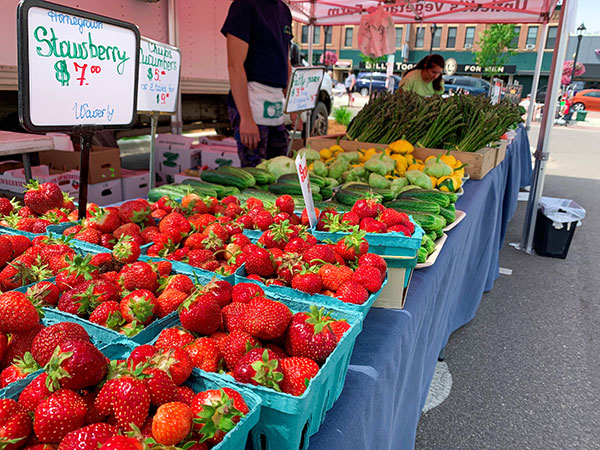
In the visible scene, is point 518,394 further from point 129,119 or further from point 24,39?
point 24,39

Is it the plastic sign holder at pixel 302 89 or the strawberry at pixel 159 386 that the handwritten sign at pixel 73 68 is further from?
the plastic sign holder at pixel 302 89

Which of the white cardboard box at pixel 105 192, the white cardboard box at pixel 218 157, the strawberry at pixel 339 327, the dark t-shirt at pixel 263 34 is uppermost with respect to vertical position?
the dark t-shirt at pixel 263 34

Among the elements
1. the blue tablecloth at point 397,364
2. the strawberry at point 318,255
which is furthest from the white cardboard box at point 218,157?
the strawberry at point 318,255

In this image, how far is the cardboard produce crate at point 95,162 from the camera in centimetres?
421

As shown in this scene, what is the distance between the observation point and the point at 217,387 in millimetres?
846

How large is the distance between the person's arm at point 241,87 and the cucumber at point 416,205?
1465 mm

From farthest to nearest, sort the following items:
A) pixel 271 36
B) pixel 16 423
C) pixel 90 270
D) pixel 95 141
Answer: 1. pixel 95 141
2. pixel 271 36
3. pixel 90 270
4. pixel 16 423

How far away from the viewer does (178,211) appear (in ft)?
6.32

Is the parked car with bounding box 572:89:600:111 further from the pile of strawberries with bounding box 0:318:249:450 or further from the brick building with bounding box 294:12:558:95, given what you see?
the pile of strawberries with bounding box 0:318:249:450

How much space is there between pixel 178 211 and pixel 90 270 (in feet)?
2.30

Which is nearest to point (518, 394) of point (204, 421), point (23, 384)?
point (204, 421)

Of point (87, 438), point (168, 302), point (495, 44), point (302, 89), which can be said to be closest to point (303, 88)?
point (302, 89)

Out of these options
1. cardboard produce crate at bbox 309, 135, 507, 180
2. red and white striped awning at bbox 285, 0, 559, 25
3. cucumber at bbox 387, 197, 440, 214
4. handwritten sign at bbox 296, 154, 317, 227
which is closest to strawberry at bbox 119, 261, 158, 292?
handwritten sign at bbox 296, 154, 317, 227

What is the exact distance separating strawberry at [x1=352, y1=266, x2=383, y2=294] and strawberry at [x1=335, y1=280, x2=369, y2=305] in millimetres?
36
